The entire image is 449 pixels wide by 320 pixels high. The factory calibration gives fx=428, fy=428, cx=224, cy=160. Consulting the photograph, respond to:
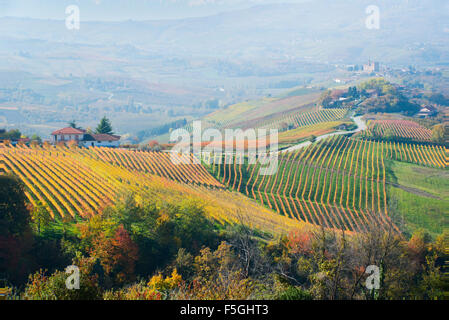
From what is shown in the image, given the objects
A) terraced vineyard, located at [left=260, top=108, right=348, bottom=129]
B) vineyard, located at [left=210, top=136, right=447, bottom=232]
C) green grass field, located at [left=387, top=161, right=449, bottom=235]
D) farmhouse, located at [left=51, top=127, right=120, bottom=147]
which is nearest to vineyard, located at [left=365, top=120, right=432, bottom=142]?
vineyard, located at [left=210, top=136, right=447, bottom=232]

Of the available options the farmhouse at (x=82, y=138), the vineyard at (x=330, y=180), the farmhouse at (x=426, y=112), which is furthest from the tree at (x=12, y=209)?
the farmhouse at (x=426, y=112)

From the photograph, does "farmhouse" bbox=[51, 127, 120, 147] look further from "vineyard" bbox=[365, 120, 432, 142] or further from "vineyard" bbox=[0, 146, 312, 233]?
"vineyard" bbox=[365, 120, 432, 142]

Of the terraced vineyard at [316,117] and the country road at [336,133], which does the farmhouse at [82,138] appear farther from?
the terraced vineyard at [316,117]

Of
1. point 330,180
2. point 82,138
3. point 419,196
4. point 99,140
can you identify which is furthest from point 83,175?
point 419,196

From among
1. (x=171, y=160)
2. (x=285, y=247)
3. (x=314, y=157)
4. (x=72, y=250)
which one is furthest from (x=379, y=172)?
(x=72, y=250)

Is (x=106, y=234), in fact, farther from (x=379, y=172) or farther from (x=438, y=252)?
(x=379, y=172)

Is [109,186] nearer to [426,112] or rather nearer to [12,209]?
[12,209]
